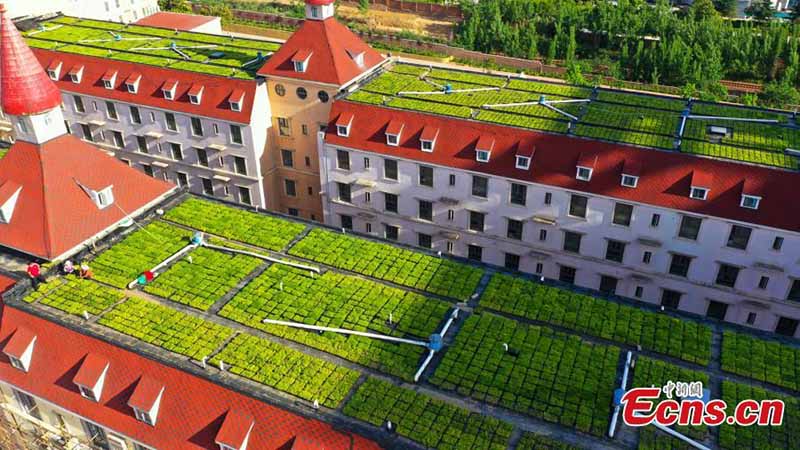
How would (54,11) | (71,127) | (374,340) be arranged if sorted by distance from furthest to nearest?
1. (54,11)
2. (71,127)
3. (374,340)

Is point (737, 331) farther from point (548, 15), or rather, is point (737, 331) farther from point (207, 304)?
point (548, 15)

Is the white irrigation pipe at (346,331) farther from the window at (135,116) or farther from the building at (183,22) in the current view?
the building at (183,22)

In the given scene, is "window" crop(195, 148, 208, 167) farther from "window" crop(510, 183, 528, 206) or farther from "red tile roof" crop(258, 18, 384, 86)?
"window" crop(510, 183, 528, 206)

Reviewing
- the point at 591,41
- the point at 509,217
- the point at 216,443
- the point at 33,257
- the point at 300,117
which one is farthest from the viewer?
the point at 591,41

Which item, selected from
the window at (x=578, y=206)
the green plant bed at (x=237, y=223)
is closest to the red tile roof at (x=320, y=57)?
the green plant bed at (x=237, y=223)

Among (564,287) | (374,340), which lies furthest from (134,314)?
(564,287)

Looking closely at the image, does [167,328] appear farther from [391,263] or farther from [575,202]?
[575,202]
